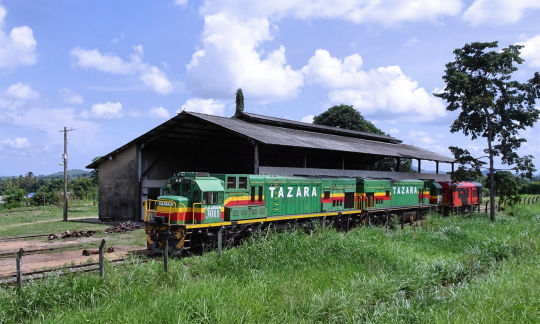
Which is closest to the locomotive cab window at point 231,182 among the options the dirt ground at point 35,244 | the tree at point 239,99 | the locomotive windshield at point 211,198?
the locomotive windshield at point 211,198

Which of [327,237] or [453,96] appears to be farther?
[453,96]

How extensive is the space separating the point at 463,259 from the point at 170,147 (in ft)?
71.8

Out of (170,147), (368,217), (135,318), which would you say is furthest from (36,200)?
(135,318)

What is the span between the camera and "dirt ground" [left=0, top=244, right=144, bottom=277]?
12.8 meters

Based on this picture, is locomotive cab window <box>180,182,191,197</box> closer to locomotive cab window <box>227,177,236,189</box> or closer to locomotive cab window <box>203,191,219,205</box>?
locomotive cab window <box>203,191,219,205</box>

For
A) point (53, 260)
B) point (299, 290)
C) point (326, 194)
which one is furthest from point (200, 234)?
point (326, 194)

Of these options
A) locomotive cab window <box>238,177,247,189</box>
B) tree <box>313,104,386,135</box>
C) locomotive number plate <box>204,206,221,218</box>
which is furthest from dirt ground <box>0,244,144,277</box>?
tree <box>313,104,386,135</box>

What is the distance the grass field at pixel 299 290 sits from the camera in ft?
24.2

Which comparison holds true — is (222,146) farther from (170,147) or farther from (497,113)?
(497,113)

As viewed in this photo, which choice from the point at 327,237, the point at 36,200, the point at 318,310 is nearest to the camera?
the point at 318,310

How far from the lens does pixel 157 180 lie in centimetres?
2706

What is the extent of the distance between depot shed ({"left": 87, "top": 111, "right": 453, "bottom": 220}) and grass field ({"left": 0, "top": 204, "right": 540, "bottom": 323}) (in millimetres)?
11200

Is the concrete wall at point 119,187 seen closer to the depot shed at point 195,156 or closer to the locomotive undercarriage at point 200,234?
the depot shed at point 195,156

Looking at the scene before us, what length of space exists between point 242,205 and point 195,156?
15.9m
